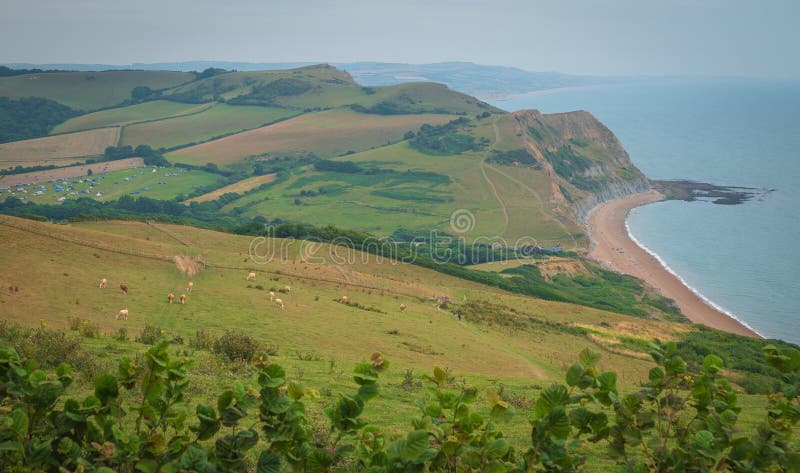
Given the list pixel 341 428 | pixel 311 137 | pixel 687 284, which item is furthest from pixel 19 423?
pixel 311 137

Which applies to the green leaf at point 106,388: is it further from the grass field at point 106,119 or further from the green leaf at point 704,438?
the grass field at point 106,119

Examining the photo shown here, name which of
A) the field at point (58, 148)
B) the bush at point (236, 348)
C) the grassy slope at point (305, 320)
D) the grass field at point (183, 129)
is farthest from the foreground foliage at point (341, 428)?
the grass field at point (183, 129)

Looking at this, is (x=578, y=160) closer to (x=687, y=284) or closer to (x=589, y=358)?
(x=687, y=284)

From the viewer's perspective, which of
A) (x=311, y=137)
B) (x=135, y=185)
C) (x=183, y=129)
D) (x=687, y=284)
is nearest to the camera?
(x=687, y=284)

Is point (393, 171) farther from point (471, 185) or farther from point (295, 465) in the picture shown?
point (295, 465)

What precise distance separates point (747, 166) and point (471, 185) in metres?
95.9

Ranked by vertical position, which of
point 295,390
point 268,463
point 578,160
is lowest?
point 578,160

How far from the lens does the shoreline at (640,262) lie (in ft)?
237

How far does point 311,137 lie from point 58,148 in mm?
65785

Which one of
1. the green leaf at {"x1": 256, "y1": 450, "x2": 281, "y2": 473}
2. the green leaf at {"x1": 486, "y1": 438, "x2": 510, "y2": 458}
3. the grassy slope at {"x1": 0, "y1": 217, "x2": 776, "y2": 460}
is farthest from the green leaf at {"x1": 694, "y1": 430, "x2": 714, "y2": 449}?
the grassy slope at {"x1": 0, "y1": 217, "x2": 776, "y2": 460}

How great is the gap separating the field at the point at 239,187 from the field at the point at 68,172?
92.5 feet

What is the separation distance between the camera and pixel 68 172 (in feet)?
449

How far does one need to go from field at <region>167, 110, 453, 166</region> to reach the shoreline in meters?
68.0

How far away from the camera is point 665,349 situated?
17.3 feet
